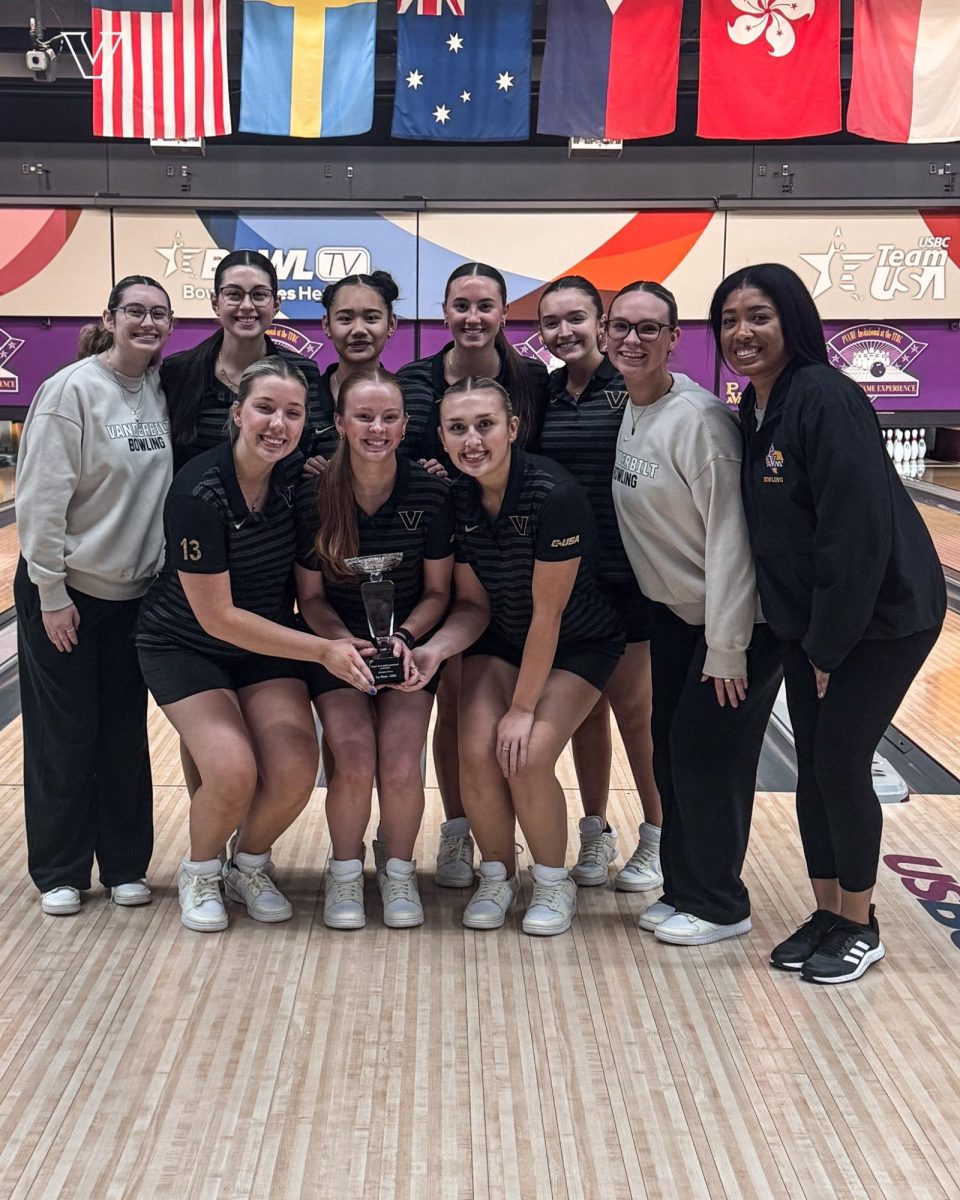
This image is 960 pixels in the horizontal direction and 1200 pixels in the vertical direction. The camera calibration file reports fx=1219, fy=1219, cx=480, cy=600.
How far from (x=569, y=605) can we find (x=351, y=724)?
0.57m

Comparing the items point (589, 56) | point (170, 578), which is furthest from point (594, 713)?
point (589, 56)

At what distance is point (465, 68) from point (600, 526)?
4.34m

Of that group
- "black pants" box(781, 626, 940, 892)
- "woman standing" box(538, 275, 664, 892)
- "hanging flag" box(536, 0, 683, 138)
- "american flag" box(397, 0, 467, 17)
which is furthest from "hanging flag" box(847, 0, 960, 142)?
"black pants" box(781, 626, 940, 892)

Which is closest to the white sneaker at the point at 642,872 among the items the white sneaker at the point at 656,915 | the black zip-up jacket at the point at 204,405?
the white sneaker at the point at 656,915

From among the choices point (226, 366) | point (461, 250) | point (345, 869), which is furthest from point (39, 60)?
point (345, 869)

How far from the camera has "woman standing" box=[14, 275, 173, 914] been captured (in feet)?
8.70

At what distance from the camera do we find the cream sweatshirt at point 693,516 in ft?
8.24

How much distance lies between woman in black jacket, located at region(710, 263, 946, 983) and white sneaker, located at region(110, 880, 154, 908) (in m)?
1.51

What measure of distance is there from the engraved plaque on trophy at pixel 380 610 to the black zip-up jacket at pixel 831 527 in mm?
793

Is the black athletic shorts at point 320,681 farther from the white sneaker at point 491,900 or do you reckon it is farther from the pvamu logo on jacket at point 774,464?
the pvamu logo on jacket at point 774,464

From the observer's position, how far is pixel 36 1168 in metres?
1.88

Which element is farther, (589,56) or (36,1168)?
(589,56)

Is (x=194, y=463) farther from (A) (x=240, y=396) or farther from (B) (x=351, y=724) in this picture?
(B) (x=351, y=724)

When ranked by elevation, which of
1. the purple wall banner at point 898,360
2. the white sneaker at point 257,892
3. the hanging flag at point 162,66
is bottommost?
the white sneaker at point 257,892
